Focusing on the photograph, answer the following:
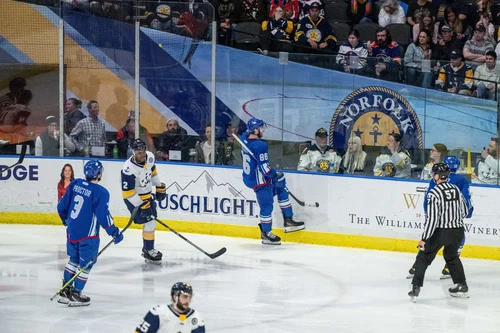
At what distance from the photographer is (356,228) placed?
10039mm

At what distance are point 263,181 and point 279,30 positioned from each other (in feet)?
9.00

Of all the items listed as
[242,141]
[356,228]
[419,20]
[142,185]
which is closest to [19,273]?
[142,185]

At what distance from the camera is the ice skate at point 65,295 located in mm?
7719

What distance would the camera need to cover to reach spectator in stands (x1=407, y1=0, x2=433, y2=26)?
1198 cm

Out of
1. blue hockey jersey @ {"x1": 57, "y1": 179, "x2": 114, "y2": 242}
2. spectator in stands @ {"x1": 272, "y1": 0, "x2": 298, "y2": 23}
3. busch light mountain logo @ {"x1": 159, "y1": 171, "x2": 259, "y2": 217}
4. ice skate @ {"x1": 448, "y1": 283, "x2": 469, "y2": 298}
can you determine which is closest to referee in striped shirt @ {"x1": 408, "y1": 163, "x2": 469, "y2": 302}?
ice skate @ {"x1": 448, "y1": 283, "x2": 469, "y2": 298}

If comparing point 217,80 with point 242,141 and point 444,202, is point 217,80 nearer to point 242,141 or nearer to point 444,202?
point 242,141

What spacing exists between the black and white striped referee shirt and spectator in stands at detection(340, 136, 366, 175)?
2365mm

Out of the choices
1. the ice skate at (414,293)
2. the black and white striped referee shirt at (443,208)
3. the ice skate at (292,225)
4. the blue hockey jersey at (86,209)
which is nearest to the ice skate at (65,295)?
the blue hockey jersey at (86,209)

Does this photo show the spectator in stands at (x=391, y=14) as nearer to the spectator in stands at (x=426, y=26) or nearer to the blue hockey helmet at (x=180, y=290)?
the spectator in stands at (x=426, y=26)

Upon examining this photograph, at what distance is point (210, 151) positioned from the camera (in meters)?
10.8

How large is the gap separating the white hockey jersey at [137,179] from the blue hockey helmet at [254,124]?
128 centimetres

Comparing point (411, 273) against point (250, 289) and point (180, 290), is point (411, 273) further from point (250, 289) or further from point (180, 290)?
point (180, 290)

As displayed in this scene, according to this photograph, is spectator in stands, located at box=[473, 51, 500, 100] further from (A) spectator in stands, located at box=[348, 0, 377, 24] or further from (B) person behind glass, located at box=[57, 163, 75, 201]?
(B) person behind glass, located at box=[57, 163, 75, 201]

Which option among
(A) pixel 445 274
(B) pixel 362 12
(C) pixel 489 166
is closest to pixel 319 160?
(C) pixel 489 166
